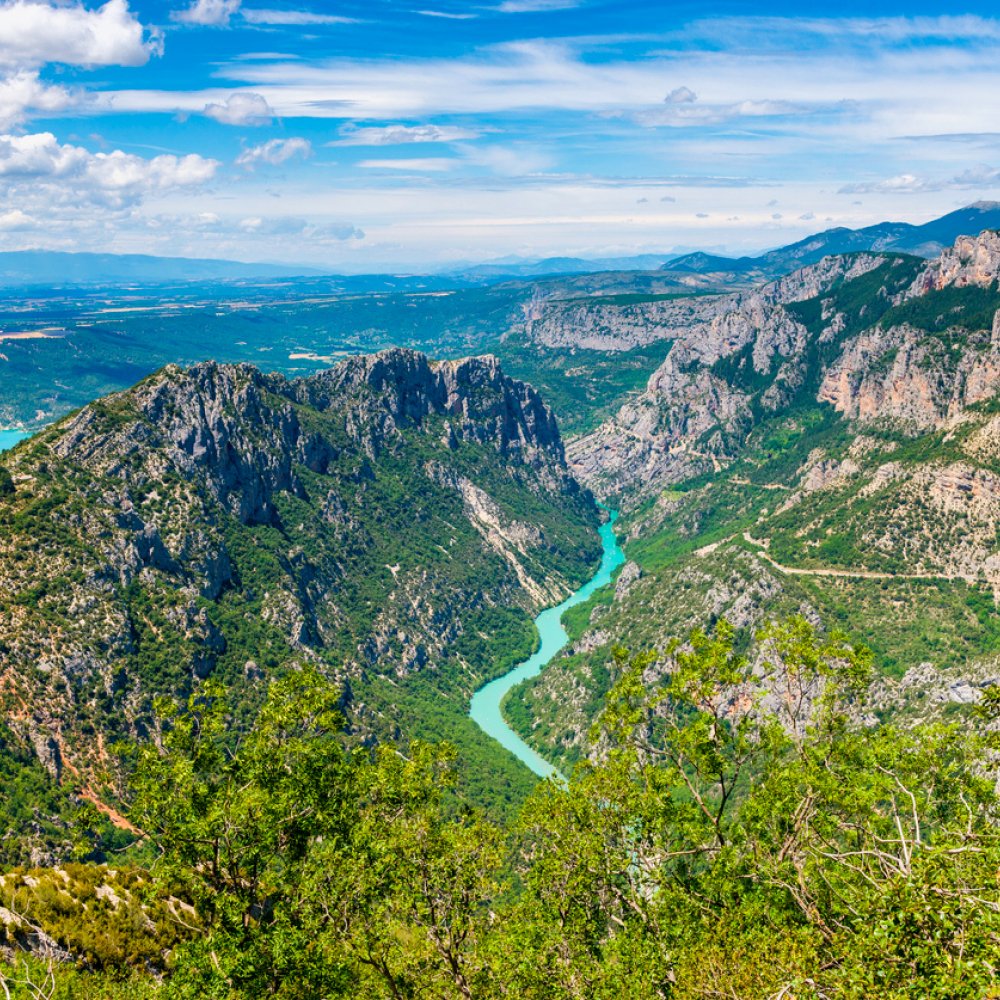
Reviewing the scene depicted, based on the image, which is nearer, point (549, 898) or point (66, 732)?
point (549, 898)

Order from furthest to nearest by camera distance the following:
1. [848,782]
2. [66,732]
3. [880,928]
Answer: [66,732], [848,782], [880,928]

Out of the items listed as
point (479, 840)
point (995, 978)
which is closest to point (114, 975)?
point (479, 840)

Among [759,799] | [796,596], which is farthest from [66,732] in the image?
[796,596]

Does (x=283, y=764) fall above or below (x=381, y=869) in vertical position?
above

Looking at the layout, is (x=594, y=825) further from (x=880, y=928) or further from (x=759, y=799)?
(x=880, y=928)

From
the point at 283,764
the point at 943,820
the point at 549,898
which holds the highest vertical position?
the point at 283,764

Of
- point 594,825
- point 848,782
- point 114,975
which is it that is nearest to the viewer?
point 848,782
